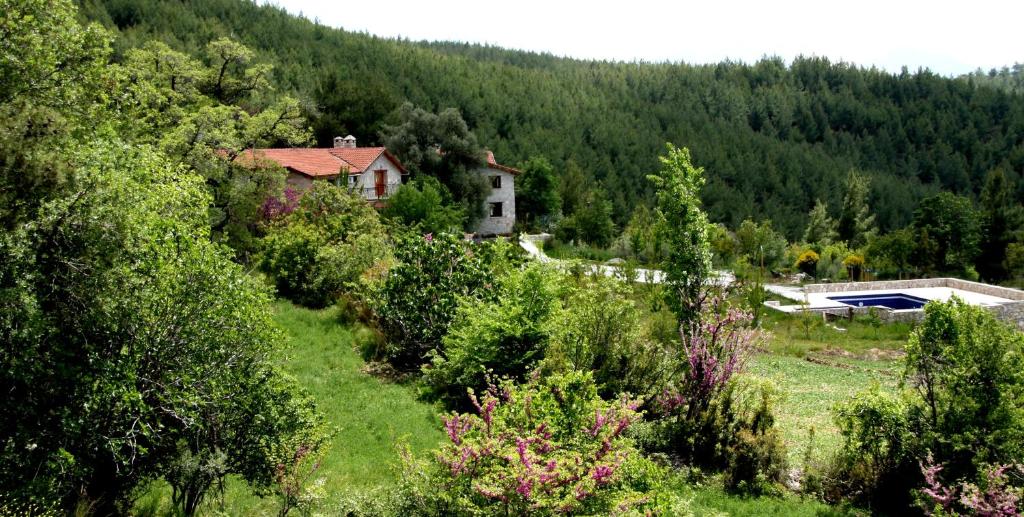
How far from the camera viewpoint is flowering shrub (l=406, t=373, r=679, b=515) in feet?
21.8

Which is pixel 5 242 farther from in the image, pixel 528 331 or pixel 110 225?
pixel 528 331

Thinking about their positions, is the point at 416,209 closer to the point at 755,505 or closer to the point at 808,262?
the point at 755,505

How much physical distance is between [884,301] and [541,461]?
123 ft

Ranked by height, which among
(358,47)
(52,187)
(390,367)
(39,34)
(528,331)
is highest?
(358,47)

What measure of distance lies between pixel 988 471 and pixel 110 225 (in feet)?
35.3

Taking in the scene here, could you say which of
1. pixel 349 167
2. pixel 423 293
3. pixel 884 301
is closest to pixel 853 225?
pixel 884 301

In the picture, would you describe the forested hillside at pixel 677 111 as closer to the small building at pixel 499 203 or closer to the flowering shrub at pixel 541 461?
the small building at pixel 499 203

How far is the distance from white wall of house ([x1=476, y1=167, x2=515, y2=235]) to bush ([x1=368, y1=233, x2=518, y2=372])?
35.7 meters

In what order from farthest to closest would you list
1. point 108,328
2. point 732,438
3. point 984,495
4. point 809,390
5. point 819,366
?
point 819,366
point 809,390
point 732,438
point 984,495
point 108,328

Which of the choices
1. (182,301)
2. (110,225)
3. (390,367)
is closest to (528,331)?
(390,367)

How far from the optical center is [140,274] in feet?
25.6

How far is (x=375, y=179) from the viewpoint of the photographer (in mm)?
43375

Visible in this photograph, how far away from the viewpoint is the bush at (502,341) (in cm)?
1430

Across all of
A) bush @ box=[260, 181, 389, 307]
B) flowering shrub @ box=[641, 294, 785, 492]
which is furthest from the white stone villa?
flowering shrub @ box=[641, 294, 785, 492]
